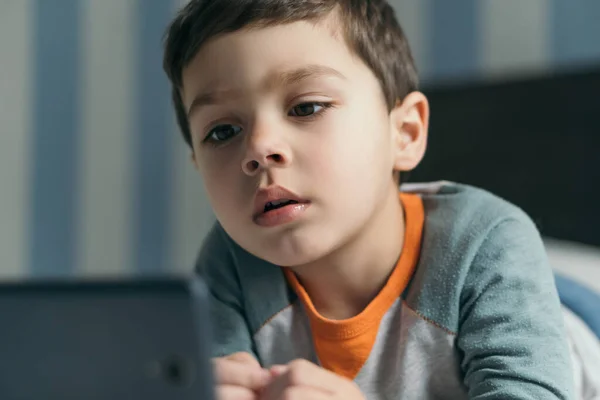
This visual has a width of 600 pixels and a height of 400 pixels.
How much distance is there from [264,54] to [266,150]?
3.7 inches

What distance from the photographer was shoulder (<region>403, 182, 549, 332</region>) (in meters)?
0.75

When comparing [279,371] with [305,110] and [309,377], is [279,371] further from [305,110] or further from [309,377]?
[305,110]

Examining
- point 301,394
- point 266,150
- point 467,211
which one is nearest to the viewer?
point 301,394

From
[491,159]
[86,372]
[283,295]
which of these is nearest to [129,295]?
[86,372]

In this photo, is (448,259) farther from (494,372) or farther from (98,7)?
(98,7)

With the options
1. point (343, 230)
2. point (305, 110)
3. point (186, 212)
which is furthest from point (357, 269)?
point (186, 212)

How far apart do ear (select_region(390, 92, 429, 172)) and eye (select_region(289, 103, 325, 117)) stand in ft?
0.44

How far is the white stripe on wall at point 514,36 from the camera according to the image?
1.96 m

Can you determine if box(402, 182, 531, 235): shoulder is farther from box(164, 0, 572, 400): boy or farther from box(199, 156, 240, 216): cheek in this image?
box(199, 156, 240, 216): cheek

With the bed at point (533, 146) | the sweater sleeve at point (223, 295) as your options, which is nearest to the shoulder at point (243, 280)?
the sweater sleeve at point (223, 295)

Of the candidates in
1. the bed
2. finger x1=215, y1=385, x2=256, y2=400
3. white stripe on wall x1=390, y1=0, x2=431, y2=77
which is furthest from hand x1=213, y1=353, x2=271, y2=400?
white stripe on wall x1=390, y1=0, x2=431, y2=77

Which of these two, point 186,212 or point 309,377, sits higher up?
point 309,377

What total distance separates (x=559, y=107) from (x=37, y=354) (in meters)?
1.67

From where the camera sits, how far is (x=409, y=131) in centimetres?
85
